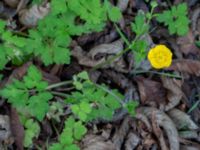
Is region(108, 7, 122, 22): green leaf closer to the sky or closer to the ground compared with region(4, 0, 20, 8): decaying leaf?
closer to the ground

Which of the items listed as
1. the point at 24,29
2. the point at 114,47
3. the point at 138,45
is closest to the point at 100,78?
the point at 114,47

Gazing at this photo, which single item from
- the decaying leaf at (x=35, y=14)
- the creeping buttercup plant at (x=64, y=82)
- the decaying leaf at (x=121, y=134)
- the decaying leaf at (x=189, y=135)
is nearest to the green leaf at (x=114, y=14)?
the creeping buttercup plant at (x=64, y=82)

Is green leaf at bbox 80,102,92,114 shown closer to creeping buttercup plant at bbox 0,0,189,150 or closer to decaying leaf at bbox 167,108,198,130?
creeping buttercup plant at bbox 0,0,189,150

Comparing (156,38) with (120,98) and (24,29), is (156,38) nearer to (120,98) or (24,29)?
(120,98)

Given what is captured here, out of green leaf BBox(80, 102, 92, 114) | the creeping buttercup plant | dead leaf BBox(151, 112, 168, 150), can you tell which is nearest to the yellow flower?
the creeping buttercup plant

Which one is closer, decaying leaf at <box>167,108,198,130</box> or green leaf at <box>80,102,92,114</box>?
green leaf at <box>80,102,92,114</box>

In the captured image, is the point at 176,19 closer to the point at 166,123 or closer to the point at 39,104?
the point at 166,123
